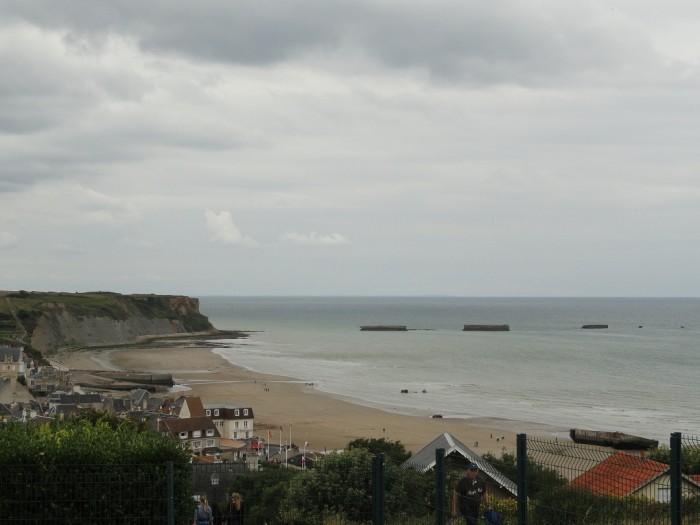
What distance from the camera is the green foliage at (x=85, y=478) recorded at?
12.5 m

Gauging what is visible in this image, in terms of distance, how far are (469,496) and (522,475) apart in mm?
1744

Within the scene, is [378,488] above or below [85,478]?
above

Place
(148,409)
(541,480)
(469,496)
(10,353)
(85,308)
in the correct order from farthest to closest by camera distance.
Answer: (85,308) < (10,353) < (148,409) < (541,480) < (469,496)

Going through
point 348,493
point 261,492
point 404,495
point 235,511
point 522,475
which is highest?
point 522,475

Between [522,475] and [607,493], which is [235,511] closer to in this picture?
[522,475]

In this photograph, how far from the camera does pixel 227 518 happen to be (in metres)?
13.9

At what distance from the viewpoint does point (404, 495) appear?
1284 centimetres

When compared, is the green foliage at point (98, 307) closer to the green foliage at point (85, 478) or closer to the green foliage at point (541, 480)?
the green foliage at point (85, 478)

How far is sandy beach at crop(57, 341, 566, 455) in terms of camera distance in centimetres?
5388

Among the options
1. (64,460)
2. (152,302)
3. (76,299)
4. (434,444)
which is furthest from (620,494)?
(152,302)

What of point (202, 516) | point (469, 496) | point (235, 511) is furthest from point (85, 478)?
point (469, 496)

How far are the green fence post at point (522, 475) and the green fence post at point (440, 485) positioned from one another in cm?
100

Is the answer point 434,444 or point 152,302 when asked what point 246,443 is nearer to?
point 434,444

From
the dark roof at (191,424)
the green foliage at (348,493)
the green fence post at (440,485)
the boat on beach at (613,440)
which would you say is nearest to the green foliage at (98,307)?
the dark roof at (191,424)
